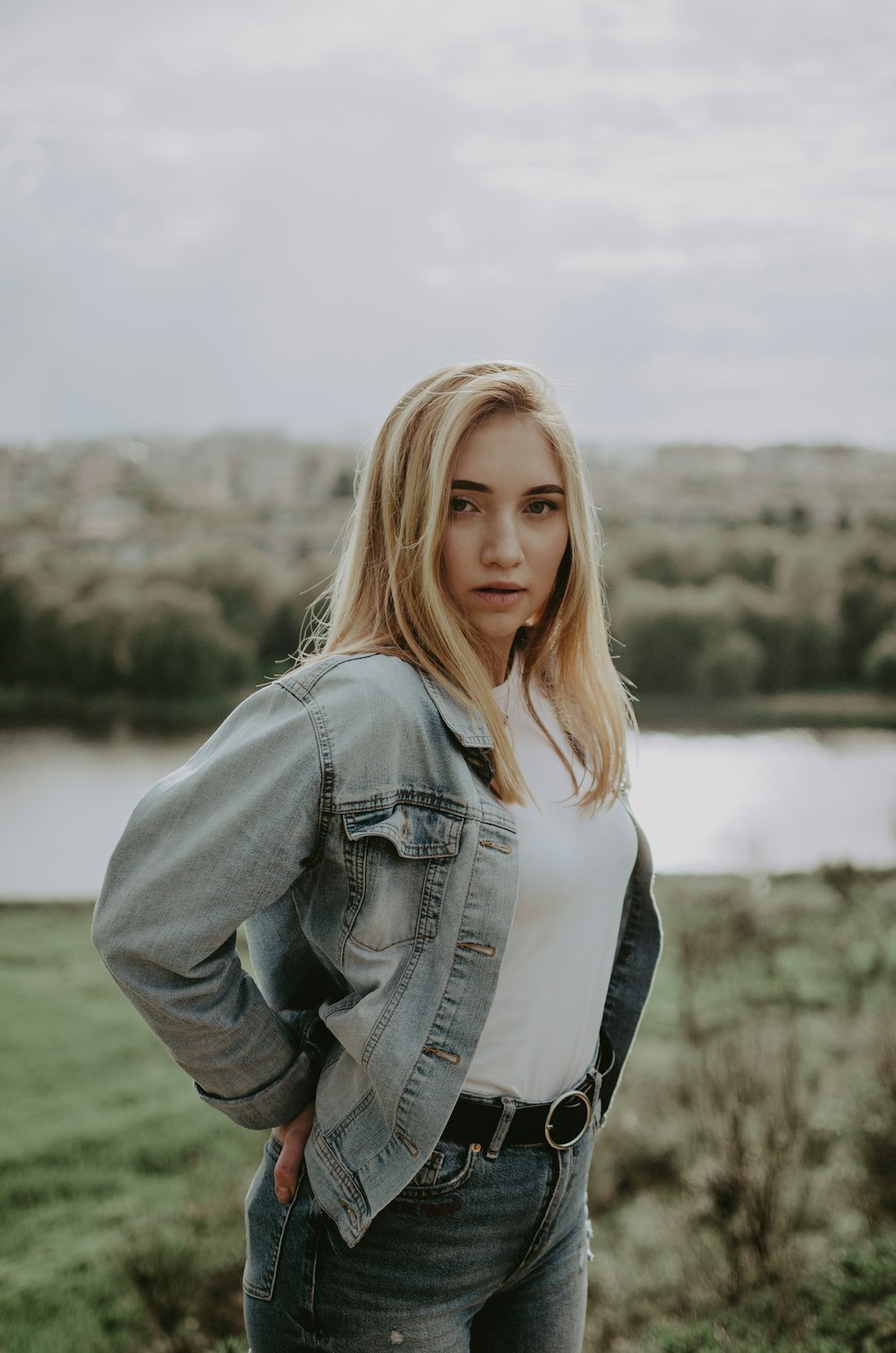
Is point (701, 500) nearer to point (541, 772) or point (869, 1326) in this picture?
point (869, 1326)

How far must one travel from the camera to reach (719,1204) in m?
2.45

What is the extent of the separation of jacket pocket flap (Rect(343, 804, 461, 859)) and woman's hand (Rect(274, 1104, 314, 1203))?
309 mm

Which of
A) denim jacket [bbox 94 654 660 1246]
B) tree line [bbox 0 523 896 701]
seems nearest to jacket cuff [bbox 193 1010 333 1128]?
denim jacket [bbox 94 654 660 1246]

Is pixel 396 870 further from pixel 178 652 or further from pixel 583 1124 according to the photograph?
pixel 178 652

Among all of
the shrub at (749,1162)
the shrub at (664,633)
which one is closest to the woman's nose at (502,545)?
the shrub at (749,1162)

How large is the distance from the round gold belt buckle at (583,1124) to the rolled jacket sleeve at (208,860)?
0.33m

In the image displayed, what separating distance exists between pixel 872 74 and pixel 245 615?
113 inches

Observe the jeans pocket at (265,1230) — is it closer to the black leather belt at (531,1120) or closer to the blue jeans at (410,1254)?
the blue jeans at (410,1254)

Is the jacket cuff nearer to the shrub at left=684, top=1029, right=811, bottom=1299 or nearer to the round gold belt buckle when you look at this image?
the round gold belt buckle

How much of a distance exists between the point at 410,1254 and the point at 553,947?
0.31 m

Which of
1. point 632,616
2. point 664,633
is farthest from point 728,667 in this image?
point 632,616

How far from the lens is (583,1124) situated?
39.8 inches

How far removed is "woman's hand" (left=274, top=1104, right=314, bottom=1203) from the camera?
0.96 m

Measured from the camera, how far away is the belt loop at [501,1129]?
951 mm
